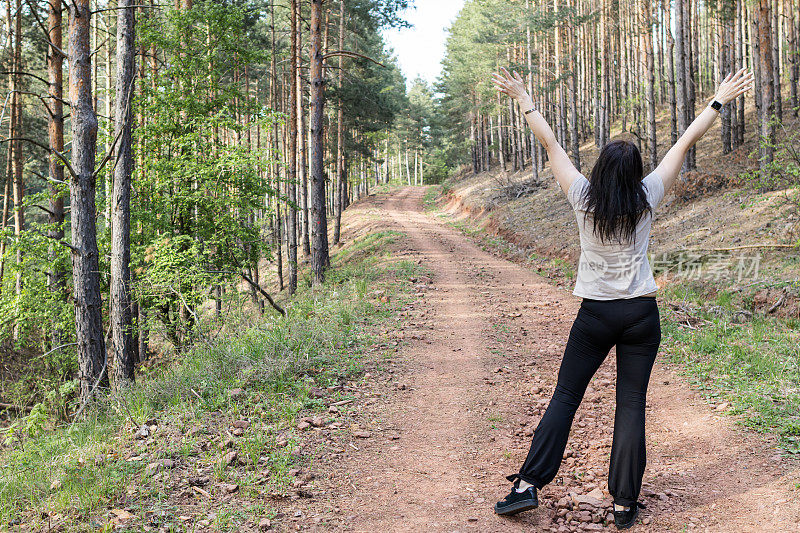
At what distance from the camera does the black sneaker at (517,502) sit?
11.2ft

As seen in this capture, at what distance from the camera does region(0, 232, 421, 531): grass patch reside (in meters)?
3.62

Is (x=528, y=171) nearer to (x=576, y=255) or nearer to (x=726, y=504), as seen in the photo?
(x=576, y=255)

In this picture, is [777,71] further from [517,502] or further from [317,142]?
[517,502]

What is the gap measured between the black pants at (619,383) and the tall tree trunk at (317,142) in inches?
472

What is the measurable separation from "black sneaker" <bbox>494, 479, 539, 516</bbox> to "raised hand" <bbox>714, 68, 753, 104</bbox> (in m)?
2.83

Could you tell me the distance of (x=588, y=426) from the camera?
16.7ft

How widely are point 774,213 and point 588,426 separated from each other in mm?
9397

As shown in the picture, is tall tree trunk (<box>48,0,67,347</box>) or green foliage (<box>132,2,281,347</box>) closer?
tall tree trunk (<box>48,0,67,347</box>)

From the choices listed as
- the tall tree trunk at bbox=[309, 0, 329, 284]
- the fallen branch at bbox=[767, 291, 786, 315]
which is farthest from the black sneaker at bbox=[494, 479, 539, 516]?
the tall tree trunk at bbox=[309, 0, 329, 284]

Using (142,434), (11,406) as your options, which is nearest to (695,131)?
(142,434)

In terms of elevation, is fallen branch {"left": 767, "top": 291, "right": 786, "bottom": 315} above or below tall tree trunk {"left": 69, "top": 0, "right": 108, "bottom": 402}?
below

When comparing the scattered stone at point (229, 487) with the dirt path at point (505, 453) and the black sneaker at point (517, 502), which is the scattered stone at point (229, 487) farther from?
the black sneaker at point (517, 502)

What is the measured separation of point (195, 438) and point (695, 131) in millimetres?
4530

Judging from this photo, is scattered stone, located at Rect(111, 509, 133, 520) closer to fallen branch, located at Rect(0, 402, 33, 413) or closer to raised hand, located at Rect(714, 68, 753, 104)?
raised hand, located at Rect(714, 68, 753, 104)
